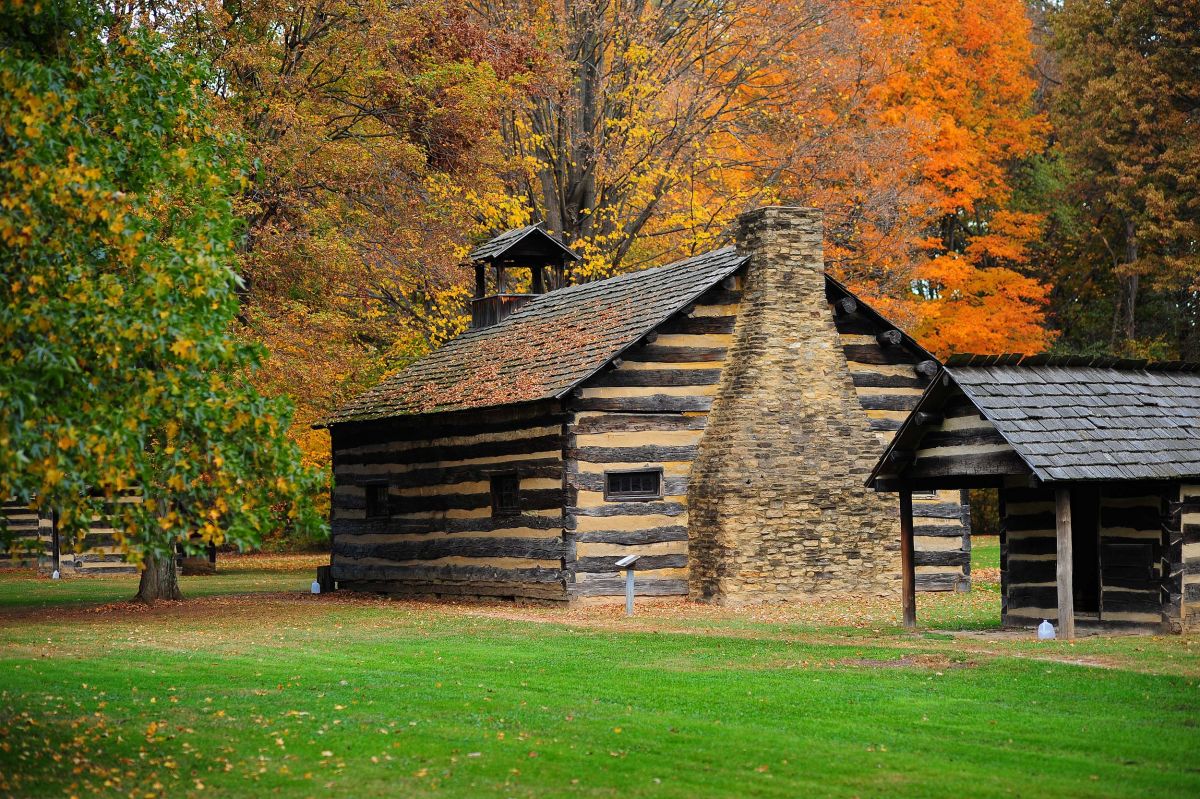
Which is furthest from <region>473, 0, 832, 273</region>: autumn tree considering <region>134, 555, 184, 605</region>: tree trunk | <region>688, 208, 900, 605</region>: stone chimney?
<region>134, 555, 184, 605</region>: tree trunk

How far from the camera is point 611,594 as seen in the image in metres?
23.4

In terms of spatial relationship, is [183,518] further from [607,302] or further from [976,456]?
[607,302]

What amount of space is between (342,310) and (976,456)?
17.5 m

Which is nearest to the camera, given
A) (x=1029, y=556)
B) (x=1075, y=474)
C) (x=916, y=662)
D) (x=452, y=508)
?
(x=916, y=662)

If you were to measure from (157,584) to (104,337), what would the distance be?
58.3 ft

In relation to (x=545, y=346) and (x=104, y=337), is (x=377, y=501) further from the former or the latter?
(x=104, y=337)

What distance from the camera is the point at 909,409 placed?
82.7 ft

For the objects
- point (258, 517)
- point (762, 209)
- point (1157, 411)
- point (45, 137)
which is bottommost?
point (258, 517)

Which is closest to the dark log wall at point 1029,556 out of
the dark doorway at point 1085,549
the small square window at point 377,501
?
the dark doorway at point 1085,549

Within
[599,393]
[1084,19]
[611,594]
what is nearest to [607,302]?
[599,393]

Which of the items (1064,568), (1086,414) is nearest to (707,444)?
(1086,414)

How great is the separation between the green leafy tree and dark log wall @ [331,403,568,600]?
42.7ft

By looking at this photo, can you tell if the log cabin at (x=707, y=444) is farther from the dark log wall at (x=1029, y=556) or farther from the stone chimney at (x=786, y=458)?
the dark log wall at (x=1029, y=556)

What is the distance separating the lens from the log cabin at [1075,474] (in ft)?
53.5
